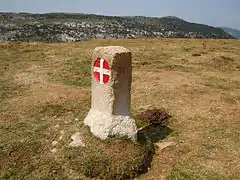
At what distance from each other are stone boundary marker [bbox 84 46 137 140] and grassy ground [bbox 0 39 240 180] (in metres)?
0.41

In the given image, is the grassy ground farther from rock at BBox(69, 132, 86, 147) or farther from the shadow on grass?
rock at BBox(69, 132, 86, 147)

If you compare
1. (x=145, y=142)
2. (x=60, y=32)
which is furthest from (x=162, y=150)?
(x=60, y=32)

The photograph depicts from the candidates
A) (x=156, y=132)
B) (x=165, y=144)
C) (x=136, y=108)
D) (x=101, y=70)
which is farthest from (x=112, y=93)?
(x=136, y=108)

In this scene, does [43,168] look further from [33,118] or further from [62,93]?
[62,93]

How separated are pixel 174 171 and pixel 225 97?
27.1 ft

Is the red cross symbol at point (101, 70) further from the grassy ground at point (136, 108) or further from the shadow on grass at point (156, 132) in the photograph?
the shadow on grass at point (156, 132)

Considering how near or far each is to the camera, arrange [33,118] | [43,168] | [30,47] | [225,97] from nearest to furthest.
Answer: [43,168] → [33,118] → [225,97] → [30,47]

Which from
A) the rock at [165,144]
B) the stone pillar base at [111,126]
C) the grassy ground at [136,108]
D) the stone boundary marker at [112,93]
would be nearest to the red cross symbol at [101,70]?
the stone boundary marker at [112,93]

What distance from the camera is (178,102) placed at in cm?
1605

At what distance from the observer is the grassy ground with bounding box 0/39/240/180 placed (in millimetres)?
10148

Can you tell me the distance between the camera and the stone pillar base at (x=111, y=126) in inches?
408

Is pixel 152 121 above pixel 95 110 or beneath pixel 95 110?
beneath

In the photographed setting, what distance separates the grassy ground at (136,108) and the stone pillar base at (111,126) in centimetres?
28

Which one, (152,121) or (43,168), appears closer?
(43,168)
